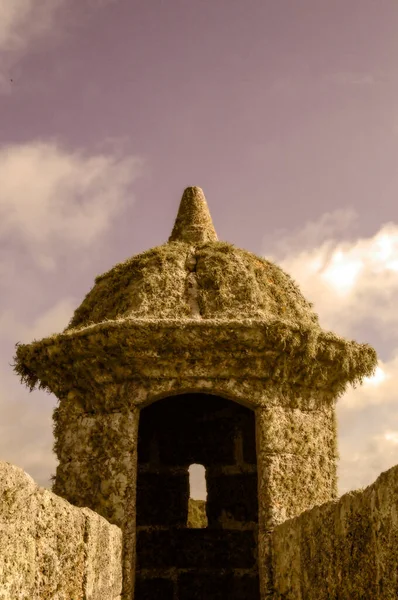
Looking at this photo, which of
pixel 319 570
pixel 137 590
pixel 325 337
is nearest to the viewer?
pixel 319 570

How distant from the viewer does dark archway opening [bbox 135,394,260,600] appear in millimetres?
9070

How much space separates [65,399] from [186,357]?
1.43m

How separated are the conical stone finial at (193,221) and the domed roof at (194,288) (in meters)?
0.15

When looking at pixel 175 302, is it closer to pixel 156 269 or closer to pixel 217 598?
pixel 156 269

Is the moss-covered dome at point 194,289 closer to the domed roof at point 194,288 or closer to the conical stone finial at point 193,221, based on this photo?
the domed roof at point 194,288

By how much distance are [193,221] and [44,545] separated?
19.1 feet

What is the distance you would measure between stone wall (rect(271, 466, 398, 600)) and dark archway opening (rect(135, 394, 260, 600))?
4.51 meters

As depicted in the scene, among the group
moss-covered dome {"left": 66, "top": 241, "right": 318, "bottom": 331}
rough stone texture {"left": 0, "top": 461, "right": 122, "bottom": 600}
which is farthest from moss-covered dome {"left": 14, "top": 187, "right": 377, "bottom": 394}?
rough stone texture {"left": 0, "top": 461, "right": 122, "bottom": 600}

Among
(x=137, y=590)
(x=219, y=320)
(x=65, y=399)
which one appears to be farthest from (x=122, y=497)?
(x=137, y=590)

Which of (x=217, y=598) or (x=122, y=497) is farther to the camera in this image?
(x=217, y=598)

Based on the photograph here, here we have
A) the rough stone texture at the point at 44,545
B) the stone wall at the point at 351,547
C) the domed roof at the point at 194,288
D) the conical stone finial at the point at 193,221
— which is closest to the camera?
the rough stone texture at the point at 44,545

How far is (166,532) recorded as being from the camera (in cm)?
926

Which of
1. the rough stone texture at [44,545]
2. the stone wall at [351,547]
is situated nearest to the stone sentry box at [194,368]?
the stone wall at [351,547]

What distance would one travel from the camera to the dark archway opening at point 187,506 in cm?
907
